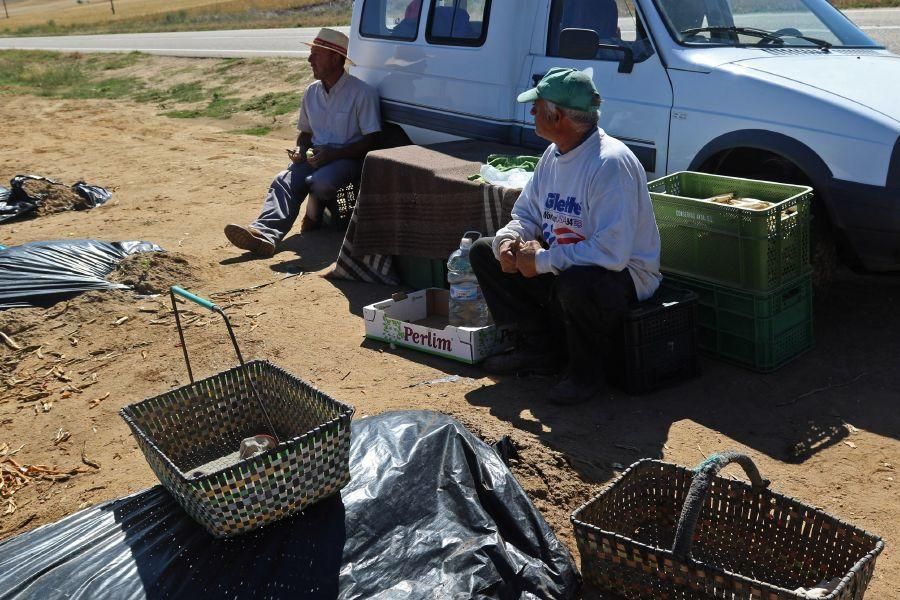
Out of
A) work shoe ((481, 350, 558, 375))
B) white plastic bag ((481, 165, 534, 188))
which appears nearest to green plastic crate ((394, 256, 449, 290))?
white plastic bag ((481, 165, 534, 188))

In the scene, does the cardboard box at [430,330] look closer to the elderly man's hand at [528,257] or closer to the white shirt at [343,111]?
the elderly man's hand at [528,257]

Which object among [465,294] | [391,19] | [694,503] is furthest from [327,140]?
[694,503]

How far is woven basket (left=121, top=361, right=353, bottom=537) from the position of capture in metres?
2.99

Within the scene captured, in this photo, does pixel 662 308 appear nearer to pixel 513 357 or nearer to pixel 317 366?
pixel 513 357

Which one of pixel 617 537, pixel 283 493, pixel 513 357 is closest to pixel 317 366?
pixel 513 357

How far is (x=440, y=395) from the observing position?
4.86 meters

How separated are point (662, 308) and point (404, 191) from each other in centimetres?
229

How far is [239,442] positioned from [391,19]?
4.75 metres

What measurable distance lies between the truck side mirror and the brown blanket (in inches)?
37.7

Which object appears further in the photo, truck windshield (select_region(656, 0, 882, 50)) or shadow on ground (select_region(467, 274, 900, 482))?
truck windshield (select_region(656, 0, 882, 50))

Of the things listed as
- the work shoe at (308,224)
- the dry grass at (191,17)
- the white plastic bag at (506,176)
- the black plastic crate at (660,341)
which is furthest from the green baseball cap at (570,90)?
the dry grass at (191,17)

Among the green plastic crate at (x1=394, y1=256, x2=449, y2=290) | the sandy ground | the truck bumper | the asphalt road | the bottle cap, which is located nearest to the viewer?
the sandy ground

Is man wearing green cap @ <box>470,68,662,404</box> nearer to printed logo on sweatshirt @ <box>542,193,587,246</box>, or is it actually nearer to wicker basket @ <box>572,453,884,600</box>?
printed logo on sweatshirt @ <box>542,193,587,246</box>

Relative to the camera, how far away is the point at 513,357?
16.6ft
